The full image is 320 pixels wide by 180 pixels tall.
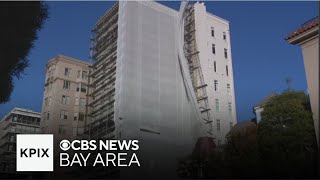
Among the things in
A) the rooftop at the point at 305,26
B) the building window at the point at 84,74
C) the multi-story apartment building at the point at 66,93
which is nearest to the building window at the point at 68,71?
the multi-story apartment building at the point at 66,93

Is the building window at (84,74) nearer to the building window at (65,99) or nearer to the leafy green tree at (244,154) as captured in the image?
the building window at (65,99)

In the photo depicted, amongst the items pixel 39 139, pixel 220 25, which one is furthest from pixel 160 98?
pixel 39 139

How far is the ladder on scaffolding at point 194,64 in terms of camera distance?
699 centimetres

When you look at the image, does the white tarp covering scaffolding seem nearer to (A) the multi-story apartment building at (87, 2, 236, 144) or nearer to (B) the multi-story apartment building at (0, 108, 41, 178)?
(A) the multi-story apartment building at (87, 2, 236, 144)

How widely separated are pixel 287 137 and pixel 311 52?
51.8 inches

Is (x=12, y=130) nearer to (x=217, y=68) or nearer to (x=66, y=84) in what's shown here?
(x=66, y=84)

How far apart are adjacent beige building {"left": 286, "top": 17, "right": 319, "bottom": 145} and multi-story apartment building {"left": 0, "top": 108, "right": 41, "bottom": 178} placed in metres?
3.84

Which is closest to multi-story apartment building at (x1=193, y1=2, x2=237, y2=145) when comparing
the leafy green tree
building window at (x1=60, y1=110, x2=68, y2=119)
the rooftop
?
the leafy green tree

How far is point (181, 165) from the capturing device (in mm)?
6660

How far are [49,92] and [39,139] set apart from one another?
112cm

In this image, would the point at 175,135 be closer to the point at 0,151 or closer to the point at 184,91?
the point at 184,91

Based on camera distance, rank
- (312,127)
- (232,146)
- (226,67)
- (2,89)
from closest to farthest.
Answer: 1. (2,89)
2. (312,127)
3. (232,146)
4. (226,67)

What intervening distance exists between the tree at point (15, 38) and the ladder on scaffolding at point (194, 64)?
2617 millimetres

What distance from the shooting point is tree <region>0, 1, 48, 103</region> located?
5609mm
